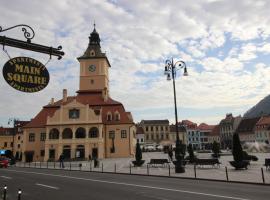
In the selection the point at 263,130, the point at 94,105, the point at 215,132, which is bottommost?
the point at 263,130

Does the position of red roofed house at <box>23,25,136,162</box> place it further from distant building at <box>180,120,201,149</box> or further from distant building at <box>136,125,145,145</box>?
distant building at <box>180,120,201,149</box>

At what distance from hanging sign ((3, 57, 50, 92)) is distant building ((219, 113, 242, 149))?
110 metres

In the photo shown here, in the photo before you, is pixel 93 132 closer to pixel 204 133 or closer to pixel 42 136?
pixel 42 136

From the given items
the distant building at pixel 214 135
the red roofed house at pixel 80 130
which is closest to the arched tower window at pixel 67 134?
the red roofed house at pixel 80 130

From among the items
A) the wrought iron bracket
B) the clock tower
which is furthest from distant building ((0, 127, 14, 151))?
the wrought iron bracket

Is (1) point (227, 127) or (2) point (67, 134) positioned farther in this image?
(1) point (227, 127)

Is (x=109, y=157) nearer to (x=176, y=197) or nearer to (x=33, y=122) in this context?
(x=33, y=122)

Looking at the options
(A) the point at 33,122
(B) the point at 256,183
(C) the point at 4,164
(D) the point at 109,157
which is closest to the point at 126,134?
(D) the point at 109,157

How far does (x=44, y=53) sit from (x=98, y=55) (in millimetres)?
64770

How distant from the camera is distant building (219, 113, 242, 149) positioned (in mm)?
113750

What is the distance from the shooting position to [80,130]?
193 ft

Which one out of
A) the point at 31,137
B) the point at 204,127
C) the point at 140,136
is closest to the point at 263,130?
the point at 204,127

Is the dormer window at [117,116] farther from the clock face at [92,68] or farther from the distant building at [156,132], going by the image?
the distant building at [156,132]

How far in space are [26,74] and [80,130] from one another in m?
50.8
